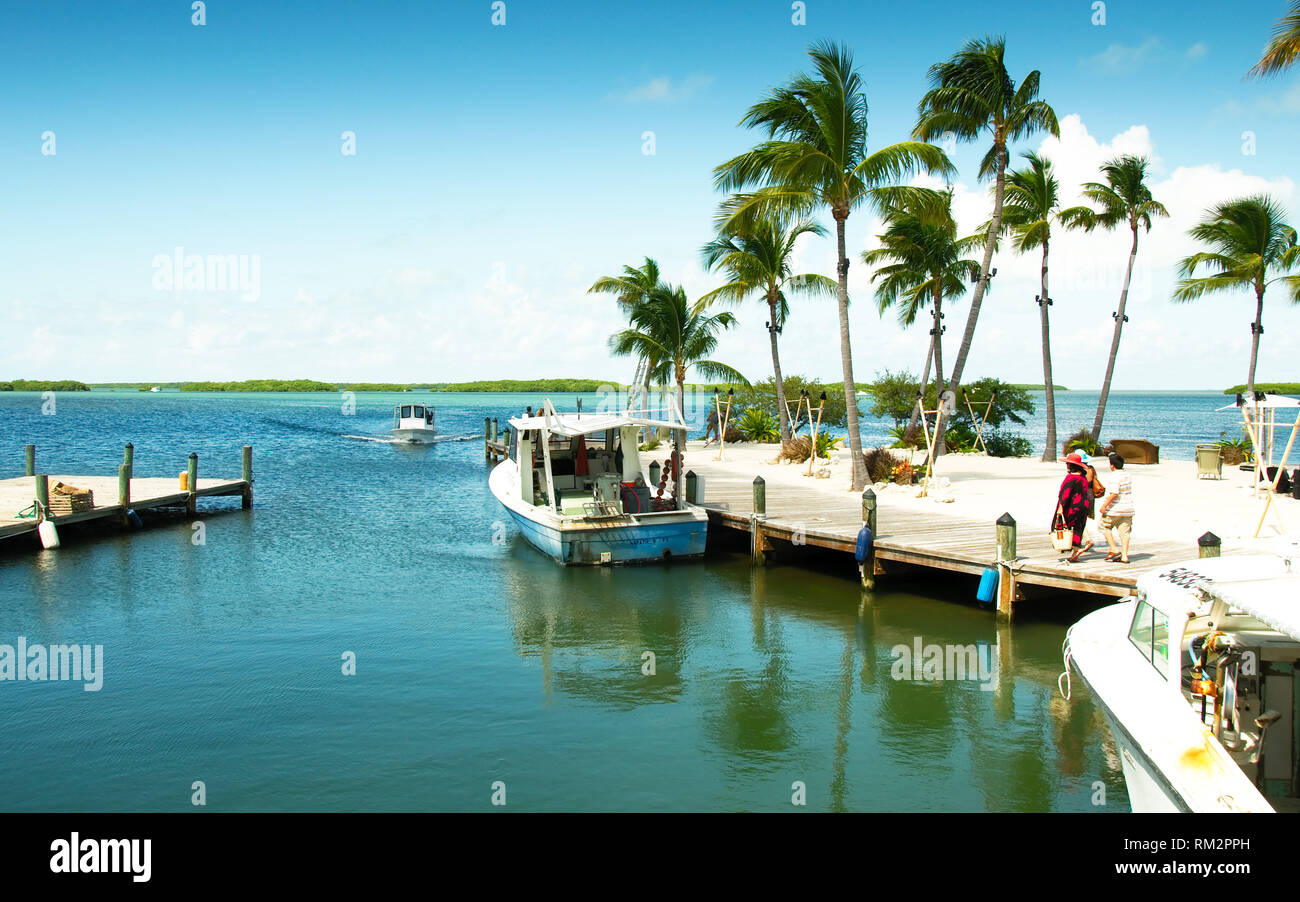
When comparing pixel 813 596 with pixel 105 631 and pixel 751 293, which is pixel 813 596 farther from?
pixel 751 293

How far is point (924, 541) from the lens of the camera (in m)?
15.6

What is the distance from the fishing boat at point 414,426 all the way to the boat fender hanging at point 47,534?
1525 inches

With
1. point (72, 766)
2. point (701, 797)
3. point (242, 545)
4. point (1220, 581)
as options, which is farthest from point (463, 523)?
point (1220, 581)

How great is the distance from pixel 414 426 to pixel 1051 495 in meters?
46.8

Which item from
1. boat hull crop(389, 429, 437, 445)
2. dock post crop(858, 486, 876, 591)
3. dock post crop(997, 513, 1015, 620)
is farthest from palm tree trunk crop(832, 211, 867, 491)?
boat hull crop(389, 429, 437, 445)

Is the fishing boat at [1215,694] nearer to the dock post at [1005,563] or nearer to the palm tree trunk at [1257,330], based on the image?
the dock post at [1005,563]

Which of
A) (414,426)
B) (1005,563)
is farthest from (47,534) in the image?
(414,426)

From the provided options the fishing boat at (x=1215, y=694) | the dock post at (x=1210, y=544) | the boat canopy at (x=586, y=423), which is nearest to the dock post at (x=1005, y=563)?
the dock post at (x=1210, y=544)

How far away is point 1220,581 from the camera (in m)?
6.38

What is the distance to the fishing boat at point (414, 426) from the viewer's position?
194 ft

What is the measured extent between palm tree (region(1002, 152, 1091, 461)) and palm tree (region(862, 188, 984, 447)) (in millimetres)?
1494

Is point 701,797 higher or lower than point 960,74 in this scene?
lower
